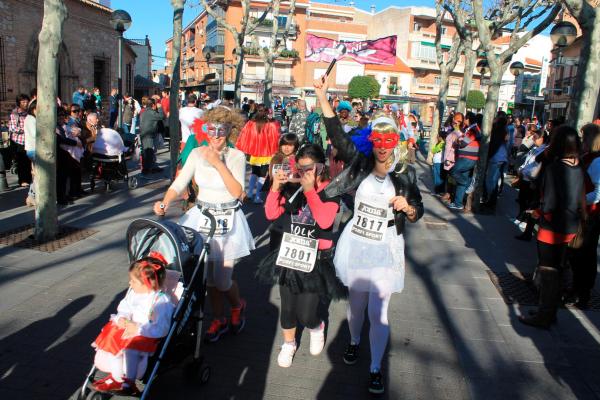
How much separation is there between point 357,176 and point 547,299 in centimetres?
250

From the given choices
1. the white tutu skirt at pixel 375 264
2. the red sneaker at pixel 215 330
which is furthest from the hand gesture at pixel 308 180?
the red sneaker at pixel 215 330

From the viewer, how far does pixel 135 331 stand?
3.05 metres

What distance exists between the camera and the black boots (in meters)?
4.65

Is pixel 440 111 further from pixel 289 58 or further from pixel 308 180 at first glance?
pixel 289 58

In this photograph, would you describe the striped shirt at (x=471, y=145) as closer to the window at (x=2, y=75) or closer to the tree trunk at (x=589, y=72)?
the tree trunk at (x=589, y=72)

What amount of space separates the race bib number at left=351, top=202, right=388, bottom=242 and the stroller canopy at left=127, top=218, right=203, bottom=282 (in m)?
1.19

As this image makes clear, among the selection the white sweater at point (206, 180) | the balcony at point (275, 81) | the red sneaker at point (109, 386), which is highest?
the balcony at point (275, 81)

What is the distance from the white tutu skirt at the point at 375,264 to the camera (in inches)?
141

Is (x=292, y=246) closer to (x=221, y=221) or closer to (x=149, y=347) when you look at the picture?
(x=221, y=221)

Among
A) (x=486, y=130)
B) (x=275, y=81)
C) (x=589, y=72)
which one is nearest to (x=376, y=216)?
(x=589, y=72)

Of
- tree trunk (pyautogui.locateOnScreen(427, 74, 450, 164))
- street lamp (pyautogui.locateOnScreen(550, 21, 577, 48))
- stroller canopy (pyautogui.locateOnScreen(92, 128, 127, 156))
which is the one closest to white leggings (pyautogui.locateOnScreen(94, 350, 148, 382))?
stroller canopy (pyautogui.locateOnScreen(92, 128, 127, 156))

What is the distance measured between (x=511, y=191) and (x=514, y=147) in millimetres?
6582

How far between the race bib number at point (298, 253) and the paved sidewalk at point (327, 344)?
88cm

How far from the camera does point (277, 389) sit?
362cm
